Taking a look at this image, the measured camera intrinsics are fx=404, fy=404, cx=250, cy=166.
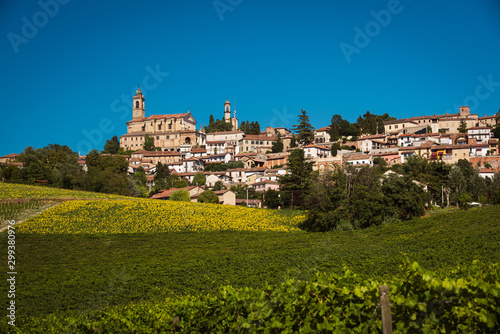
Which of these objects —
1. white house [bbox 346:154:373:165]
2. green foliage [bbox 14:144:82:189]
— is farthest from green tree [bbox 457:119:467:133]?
green foliage [bbox 14:144:82:189]

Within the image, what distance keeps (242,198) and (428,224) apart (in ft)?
114

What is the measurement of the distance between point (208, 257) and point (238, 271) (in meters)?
4.57

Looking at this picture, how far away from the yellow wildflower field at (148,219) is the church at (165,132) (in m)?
73.6

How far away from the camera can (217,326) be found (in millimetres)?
6164

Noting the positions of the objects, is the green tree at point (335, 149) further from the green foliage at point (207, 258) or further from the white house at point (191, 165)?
the green foliage at point (207, 258)

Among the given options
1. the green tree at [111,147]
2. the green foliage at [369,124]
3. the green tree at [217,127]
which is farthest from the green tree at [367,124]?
the green tree at [111,147]

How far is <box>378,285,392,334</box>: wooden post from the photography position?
471cm

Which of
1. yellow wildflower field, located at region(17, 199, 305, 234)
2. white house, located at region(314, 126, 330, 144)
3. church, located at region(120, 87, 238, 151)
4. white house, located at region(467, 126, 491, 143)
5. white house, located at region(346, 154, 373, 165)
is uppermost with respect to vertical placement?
church, located at region(120, 87, 238, 151)

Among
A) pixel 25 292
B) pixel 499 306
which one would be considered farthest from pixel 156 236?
pixel 499 306

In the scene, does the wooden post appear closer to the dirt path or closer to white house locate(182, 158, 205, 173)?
the dirt path

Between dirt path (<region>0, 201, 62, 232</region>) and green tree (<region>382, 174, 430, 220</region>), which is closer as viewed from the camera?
dirt path (<region>0, 201, 62, 232</region>)

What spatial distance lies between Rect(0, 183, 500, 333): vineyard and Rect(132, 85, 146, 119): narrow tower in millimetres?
105523

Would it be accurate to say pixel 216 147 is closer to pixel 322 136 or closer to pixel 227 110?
pixel 322 136

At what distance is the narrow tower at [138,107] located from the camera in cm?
14575
